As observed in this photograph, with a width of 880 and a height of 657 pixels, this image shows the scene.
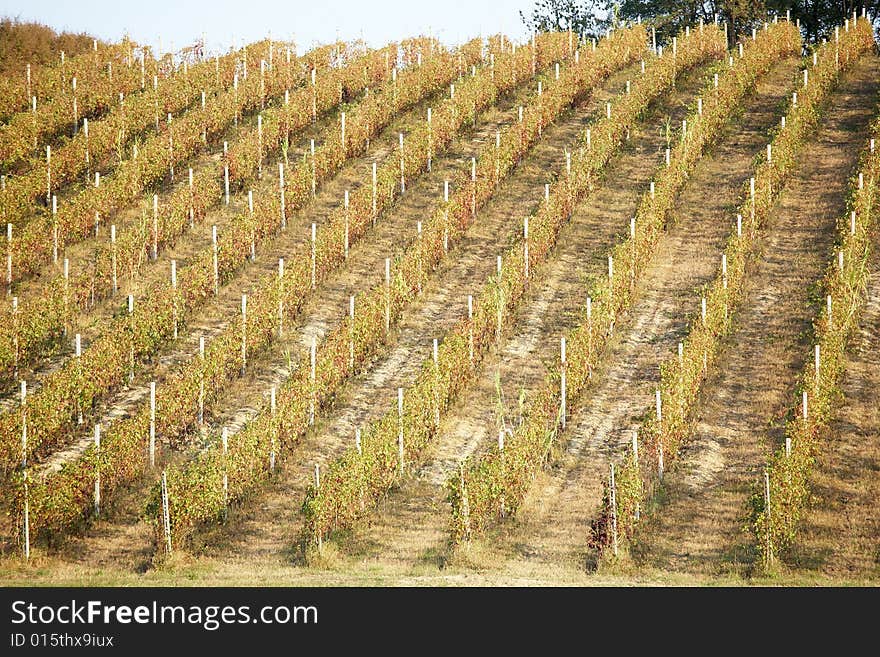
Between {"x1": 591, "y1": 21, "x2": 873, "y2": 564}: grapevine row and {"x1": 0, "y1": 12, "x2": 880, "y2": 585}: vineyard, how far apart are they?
0.07 metres

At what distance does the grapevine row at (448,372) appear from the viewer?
17.1m

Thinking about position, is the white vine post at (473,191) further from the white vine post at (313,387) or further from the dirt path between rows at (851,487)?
the dirt path between rows at (851,487)

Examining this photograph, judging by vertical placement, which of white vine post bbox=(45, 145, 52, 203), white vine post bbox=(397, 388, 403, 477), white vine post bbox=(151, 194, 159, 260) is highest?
white vine post bbox=(45, 145, 52, 203)

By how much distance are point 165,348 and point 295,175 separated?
7282 mm

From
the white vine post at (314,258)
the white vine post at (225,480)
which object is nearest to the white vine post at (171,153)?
the white vine post at (314,258)

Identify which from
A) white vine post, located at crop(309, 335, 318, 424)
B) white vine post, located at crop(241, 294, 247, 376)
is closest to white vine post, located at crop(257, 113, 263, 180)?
white vine post, located at crop(241, 294, 247, 376)

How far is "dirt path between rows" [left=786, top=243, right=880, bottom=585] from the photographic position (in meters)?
16.2

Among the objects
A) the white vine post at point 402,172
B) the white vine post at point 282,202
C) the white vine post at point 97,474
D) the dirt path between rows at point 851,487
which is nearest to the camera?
the dirt path between rows at point 851,487

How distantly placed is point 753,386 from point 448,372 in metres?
5.11

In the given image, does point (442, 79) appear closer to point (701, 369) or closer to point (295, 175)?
point (295, 175)

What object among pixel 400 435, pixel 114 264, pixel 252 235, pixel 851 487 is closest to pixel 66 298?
pixel 114 264

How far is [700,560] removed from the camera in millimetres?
16344

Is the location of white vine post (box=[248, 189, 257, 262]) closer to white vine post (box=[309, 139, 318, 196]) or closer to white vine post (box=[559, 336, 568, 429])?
white vine post (box=[309, 139, 318, 196])

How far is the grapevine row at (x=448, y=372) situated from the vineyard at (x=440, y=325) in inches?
2.7
